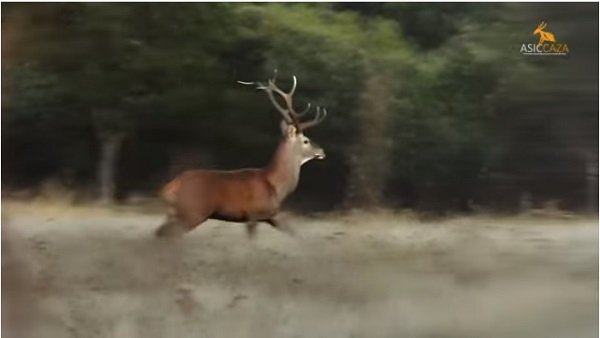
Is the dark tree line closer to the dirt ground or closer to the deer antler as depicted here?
the deer antler

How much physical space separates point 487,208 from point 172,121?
1.38 meters

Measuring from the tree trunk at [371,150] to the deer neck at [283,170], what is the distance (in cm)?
24

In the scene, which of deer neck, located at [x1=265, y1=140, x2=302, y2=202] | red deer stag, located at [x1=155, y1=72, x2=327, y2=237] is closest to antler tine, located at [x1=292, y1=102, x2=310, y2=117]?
red deer stag, located at [x1=155, y1=72, x2=327, y2=237]

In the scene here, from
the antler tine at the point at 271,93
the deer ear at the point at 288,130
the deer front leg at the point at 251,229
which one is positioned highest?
the antler tine at the point at 271,93

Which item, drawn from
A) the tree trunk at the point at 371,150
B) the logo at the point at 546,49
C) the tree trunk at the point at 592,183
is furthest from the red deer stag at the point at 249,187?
the tree trunk at the point at 592,183

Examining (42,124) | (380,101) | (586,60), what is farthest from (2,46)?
(586,60)

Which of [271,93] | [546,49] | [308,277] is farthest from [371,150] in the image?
[546,49]

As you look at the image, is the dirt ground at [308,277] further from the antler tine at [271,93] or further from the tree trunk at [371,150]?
the antler tine at [271,93]

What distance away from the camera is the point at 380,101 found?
4363 millimetres

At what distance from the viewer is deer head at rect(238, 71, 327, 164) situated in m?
4.33

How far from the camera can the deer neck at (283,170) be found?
4.32 meters

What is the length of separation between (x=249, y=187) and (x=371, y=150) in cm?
54

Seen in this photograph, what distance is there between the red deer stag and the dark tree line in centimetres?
5

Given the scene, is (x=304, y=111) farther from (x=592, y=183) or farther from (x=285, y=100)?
(x=592, y=183)
